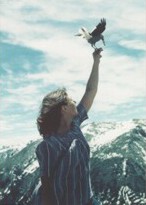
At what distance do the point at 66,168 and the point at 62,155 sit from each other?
0.65ft

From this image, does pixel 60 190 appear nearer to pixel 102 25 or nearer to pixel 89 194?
pixel 89 194

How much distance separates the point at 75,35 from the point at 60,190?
2307 millimetres

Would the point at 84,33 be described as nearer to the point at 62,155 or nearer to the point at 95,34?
the point at 95,34

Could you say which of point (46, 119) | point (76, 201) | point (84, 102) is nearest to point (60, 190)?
point (76, 201)

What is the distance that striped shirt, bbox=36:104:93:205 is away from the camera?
241 inches

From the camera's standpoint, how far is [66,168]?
20.5 feet

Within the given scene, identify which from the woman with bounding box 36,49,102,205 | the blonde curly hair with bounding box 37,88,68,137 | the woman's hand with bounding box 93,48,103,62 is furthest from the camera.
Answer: the woman's hand with bounding box 93,48,103,62

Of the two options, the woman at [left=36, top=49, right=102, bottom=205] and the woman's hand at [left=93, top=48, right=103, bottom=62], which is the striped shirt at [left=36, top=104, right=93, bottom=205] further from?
the woman's hand at [left=93, top=48, right=103, bottom=62]

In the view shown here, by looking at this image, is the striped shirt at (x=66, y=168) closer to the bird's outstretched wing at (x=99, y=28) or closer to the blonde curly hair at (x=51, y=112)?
the blonde curly hair at (x=51, y=112)

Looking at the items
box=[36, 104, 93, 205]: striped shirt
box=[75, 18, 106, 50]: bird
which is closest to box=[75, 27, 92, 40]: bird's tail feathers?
box=[75, 18, 106, 50]: bird

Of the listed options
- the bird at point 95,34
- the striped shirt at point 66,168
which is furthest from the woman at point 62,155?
the bird at point 95,34

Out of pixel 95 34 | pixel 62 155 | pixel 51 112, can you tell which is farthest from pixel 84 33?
pixel 62 155

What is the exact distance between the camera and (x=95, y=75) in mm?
7789

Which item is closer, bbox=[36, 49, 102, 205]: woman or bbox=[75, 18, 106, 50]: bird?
bbox=[36, 49, 102, 205]: woman
